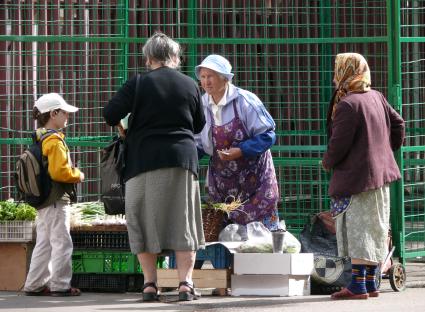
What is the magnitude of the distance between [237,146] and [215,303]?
1.35 meters

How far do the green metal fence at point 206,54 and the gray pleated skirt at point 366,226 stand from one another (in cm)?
192

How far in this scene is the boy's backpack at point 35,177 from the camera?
9453 millimetres

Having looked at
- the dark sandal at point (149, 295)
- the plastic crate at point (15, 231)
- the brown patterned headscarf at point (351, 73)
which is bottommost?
the dark sandal at point (149, 295)

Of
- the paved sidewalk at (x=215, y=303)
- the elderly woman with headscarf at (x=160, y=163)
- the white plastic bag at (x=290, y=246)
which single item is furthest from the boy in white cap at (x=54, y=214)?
the white plastic bag at (x=290, y=246)

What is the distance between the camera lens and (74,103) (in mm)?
11812

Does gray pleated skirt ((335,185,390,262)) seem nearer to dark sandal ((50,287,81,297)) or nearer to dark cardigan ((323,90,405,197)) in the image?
dark cardigan ((323,90,405,197))

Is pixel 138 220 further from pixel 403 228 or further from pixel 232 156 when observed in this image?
pixel 403 228

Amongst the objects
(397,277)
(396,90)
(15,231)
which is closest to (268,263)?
(397,277)

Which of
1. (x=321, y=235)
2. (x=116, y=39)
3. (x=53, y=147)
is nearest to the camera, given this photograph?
(x=53, y=147)

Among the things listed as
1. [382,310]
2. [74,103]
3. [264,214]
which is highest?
[74,103]

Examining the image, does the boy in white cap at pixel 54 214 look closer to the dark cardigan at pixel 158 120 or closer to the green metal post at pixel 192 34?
the dark cardigan at pixel 158 120

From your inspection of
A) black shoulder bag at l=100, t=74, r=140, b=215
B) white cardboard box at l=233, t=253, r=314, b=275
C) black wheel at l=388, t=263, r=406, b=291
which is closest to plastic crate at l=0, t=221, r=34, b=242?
black shoulder bag at l=100, t=74, r=140, b=215

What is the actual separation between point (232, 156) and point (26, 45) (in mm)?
3772

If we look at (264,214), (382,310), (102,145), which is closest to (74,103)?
Result: (102,145)
